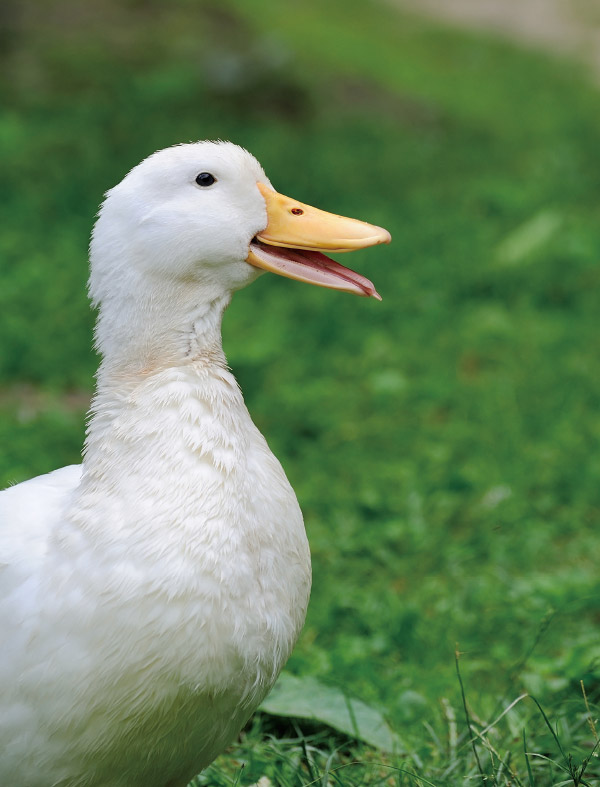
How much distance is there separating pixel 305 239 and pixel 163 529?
0.64 meters

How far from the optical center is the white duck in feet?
6.46

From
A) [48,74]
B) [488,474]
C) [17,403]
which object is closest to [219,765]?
[488,474]

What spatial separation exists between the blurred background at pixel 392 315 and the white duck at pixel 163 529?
0.79m

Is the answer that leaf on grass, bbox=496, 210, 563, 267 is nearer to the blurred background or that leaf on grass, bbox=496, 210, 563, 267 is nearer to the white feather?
the blurred background

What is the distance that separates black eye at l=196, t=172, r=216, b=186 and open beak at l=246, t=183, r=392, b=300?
111 mm

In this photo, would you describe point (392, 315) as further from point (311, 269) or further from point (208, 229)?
point (208, 229)

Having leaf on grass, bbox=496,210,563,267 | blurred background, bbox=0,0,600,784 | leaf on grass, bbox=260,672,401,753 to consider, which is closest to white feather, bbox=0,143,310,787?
leaf on grass, bbox=260,672,401,753

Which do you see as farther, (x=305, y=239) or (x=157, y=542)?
(x=305, y=239)

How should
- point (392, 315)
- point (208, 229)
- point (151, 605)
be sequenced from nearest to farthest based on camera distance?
point (151, 605) → point (208, 229) → point (392, 315)

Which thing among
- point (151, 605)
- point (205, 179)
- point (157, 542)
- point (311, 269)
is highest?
point (205, 179)

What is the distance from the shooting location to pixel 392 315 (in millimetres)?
5746

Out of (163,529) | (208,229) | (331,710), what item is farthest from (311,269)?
(331,710)

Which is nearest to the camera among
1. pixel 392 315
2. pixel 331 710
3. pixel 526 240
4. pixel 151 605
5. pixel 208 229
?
pixel 151 605

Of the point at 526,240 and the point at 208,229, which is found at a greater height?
the point at 208,229
